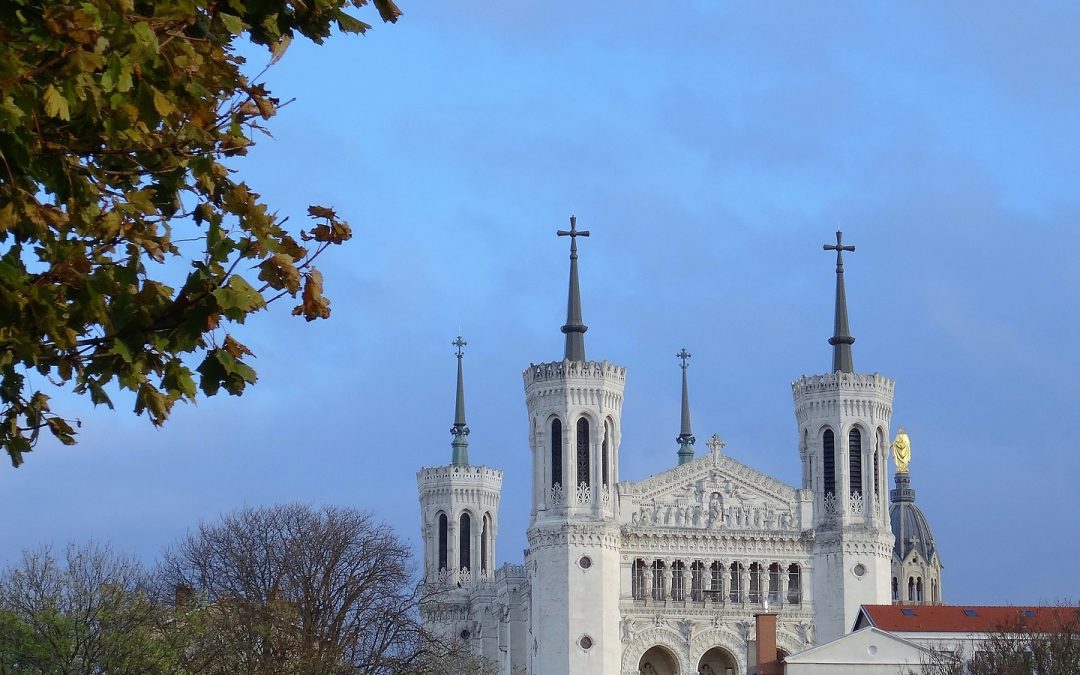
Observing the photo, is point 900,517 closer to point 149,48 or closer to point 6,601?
point 6,601

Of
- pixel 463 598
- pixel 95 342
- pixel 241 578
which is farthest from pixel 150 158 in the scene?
pixel 463 598

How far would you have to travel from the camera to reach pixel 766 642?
83.6 metres

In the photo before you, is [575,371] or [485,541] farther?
[485,541]

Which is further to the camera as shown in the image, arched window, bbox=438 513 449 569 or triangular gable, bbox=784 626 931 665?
arched window, bbox=438 513 449 569

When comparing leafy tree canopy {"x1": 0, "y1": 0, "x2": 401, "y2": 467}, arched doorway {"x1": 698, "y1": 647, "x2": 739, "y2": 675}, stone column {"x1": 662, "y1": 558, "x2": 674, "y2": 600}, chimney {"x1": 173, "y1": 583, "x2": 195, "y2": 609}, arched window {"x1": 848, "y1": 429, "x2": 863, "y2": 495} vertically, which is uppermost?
arched window {"x1": 848, "y1": 429, "x2": 863, "y2": 495}

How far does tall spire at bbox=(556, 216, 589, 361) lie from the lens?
319ft

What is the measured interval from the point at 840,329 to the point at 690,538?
46.3 ft

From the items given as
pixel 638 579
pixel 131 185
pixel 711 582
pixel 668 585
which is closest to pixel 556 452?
pixel 638 579

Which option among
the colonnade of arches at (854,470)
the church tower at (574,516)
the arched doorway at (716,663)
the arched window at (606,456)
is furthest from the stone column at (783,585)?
the arched window at (606,456)

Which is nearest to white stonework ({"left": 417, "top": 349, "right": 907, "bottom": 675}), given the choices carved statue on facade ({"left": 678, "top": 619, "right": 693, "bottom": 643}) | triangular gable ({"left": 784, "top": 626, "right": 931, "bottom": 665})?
carved statue on facade ({"left": 678, "top": 619, "right": 693, "bottom": 643})

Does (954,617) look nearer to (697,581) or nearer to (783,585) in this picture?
(783,585)

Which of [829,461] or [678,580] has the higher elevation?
[829,461]

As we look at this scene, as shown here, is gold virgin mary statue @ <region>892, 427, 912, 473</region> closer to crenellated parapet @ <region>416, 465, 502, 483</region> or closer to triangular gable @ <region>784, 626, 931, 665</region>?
crenellated parapet @ <region>416, 465, 502, 483</region>

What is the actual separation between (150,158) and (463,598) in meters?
102
